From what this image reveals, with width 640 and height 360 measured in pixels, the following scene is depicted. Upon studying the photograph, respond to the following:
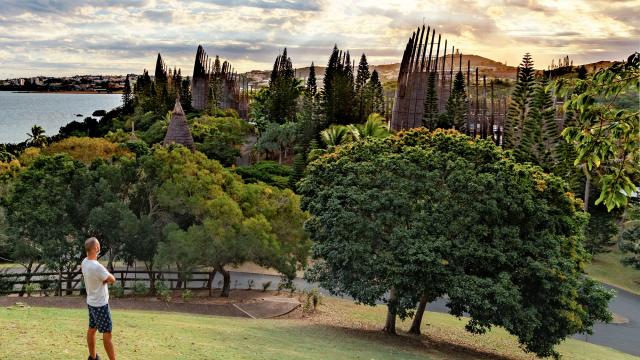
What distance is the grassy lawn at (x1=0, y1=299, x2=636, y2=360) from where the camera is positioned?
11711 mm

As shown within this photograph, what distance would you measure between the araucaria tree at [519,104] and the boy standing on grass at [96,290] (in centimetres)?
4232

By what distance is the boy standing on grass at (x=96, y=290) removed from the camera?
8.80m

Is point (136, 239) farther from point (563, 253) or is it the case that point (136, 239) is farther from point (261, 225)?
point (563, 253)

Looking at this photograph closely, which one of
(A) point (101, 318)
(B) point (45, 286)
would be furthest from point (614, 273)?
(A) point (101, 318)

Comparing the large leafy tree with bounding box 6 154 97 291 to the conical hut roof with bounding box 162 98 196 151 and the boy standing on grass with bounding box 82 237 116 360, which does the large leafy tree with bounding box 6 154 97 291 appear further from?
the conical hut roof with bounding box 162 98 196 151

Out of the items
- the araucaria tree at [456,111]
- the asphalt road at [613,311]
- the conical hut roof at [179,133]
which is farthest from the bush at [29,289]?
the araucaria tree at [456,111]

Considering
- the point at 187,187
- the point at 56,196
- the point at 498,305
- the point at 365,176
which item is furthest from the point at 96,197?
the point at 498,305

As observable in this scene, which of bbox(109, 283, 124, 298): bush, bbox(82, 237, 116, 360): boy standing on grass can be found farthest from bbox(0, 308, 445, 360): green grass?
bbox(109, 283, 124, 298): bush

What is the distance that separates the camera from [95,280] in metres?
8.91

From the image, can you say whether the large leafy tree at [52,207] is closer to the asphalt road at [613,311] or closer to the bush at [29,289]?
the bush at [29,289]

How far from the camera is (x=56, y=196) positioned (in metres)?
23.3

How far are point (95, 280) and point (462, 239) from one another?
1178 cm

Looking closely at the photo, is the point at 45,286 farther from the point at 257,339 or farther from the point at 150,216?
the point at 257,339

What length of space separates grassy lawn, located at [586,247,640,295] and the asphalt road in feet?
4.48
